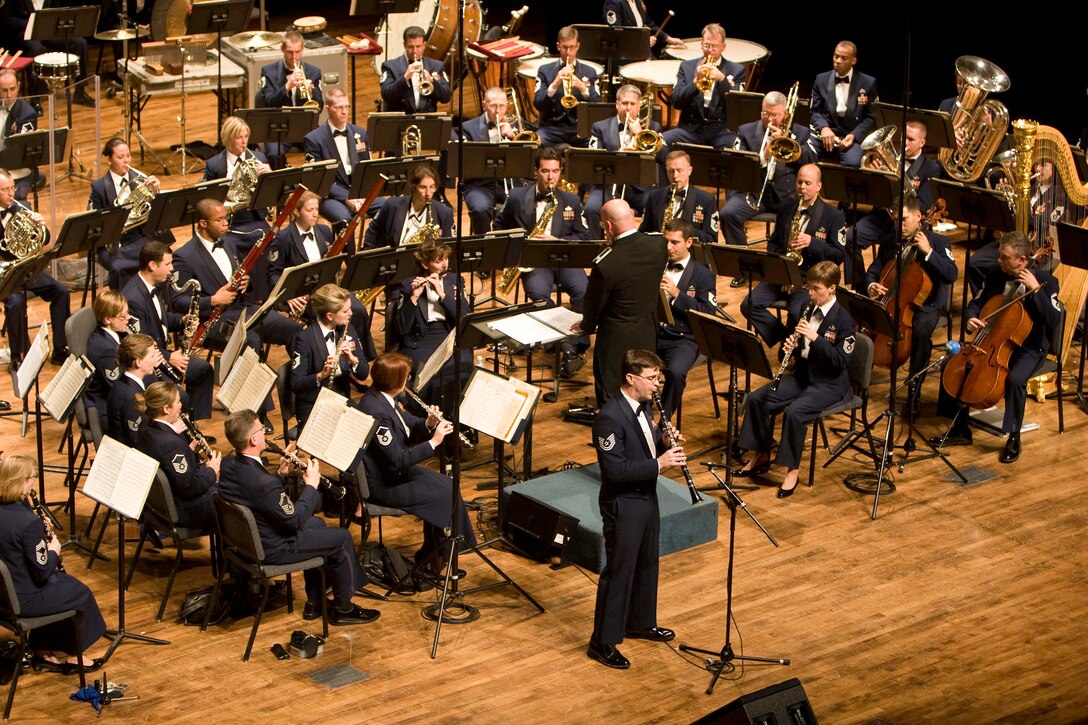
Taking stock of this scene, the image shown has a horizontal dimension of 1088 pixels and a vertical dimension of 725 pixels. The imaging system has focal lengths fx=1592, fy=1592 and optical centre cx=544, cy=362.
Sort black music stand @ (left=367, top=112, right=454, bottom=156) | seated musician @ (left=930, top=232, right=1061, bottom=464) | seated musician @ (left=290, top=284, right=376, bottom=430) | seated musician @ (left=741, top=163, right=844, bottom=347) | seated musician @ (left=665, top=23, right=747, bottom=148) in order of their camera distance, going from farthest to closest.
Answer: seated musician @ (left=665, top=23, right=747, bottom=148) < black music stand @ (left=367, top=112, right=454, bottom=156) < seated musician @ (left=741, top=163, right=844, bottom=347) < seated musician @ (left=930, top=232, right=1061, bottom=464) < seated musician @ (left=290, top=284, right=376, bottom=430)

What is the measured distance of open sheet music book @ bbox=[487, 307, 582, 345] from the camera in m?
8.52

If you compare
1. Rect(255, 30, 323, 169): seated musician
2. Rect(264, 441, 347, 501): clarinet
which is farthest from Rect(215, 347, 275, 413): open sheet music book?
Rect(255, 30, 323, 169): seated musician

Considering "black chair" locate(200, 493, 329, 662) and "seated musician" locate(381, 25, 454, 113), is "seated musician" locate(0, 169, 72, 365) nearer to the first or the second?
"black chair" locate(200, 493, 329, 662)

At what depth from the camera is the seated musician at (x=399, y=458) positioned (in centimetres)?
795

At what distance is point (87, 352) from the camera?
8.88 metres

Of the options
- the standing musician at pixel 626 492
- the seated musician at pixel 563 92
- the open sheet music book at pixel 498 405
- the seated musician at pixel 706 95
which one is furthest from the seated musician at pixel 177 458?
the seated musician at pixel 706 95

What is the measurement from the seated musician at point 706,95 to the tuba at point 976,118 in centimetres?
217

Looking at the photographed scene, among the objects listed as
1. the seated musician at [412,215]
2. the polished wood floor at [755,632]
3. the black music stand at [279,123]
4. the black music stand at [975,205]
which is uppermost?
the black music stand at [975,205]

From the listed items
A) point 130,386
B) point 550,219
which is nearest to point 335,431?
point 130,386

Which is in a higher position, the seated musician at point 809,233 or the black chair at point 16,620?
the seated musician at point 809,233

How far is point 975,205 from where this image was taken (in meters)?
10.3

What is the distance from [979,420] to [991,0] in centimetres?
581

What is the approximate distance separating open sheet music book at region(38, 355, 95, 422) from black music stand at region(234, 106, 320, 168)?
13.3 feet

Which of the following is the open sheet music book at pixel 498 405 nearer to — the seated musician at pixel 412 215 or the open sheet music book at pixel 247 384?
the open sheet music book at pixel 247 384
